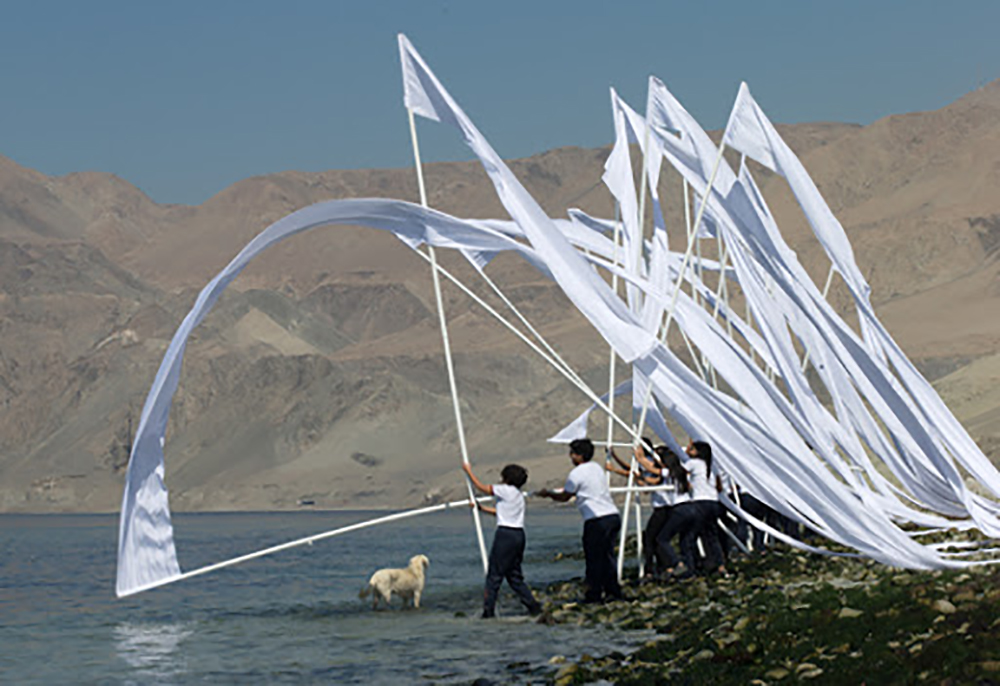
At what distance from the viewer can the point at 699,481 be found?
19734mm

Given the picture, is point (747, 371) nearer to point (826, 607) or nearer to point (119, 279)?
point (826, 607)

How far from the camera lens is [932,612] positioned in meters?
13.1

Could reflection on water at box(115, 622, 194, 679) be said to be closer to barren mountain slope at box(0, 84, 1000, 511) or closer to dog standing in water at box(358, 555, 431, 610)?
dog standing in water at box(358, 555, 431, 610)

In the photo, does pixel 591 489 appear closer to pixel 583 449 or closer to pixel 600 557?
pixel 583 449

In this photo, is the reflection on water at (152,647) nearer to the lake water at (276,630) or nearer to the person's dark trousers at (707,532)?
the lake water at (276,630)

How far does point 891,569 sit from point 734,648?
278 inches

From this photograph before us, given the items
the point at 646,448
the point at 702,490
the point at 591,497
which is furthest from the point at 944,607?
the point at 646,448

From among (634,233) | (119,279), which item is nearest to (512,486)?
(634,233)

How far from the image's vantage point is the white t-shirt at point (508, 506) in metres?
17.0

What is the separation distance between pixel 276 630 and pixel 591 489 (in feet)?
15.8

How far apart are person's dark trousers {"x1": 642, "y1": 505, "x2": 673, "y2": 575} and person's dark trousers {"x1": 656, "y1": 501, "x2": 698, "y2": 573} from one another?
0.17 ft

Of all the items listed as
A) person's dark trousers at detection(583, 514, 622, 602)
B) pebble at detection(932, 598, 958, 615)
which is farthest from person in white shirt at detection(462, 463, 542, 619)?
pebble at detection(932, 598, 958, 615)

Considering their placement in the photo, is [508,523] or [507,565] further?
[507,565]

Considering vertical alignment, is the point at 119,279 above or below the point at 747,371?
above
